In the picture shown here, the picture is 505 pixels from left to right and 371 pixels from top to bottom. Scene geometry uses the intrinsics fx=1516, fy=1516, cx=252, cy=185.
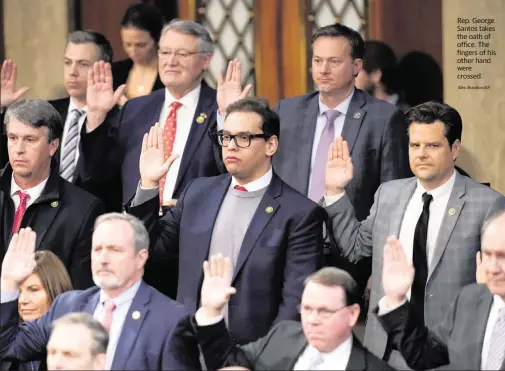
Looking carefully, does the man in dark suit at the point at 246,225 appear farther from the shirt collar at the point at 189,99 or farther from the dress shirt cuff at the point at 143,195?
the shirt collar at the point at 189,99

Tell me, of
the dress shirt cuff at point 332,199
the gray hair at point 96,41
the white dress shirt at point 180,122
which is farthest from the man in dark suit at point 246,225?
the gray hair at point 96,41

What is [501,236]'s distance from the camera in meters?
5.31

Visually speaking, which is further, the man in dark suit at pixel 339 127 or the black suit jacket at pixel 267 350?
the man in dark suit at pixel 339 127

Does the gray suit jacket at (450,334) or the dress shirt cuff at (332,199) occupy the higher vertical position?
the dress shirt cuff at (332,199)

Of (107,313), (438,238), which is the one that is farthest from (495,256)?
(107,313)

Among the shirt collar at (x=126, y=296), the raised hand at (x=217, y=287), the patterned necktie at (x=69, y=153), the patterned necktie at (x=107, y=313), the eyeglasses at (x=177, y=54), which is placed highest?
the eyeglasses at (x=177, y=54)

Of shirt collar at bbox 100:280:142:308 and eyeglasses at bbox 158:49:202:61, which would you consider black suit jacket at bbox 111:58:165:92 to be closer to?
eyeglasses at bbox 158:49:202:61

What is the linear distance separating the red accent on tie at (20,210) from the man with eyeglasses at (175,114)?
0.51m

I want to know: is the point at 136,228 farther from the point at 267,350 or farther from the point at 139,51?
the point at 139,51

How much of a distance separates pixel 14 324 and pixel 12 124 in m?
1.13

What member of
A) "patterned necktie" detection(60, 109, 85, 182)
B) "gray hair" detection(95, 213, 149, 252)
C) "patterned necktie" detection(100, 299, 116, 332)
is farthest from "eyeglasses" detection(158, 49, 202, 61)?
"patterned necktie" detection(100, 299, 116, 332)

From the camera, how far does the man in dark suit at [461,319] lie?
5.20 metres

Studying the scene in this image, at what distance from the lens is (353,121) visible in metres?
6.57

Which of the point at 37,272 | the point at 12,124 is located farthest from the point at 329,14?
the point at 37,272
